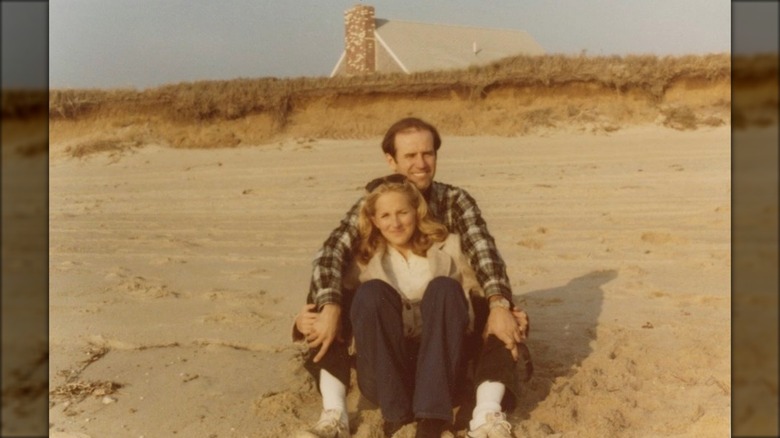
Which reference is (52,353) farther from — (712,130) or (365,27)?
(365,27)

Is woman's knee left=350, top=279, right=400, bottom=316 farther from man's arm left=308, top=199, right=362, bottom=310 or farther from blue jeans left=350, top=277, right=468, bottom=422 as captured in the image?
man's arm left=308, top=199, right=362, bottom=310

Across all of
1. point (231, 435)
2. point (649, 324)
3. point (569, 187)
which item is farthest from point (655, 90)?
point (231, 435)

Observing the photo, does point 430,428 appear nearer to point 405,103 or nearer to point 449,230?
point 449,230

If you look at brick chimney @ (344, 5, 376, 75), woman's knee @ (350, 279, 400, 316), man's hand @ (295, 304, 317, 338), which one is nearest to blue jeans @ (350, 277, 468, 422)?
woman's knee @ (350, 279, 400, 316)

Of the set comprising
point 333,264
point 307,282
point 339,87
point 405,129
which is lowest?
point 307,282

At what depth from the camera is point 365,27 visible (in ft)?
69.4

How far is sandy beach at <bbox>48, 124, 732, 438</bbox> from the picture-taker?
3.82 meters

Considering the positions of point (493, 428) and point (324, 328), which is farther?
point (324, 328)

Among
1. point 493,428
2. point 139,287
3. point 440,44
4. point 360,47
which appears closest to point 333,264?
point 493,428

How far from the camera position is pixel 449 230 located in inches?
152

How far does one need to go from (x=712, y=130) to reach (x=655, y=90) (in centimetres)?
170

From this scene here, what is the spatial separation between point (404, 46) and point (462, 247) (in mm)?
18482

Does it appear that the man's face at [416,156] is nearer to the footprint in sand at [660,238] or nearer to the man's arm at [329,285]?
the man's arm at [329,285]

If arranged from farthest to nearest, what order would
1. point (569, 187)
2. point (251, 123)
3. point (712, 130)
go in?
point (251, 123) < point (712, 130) < point (569, 187)
